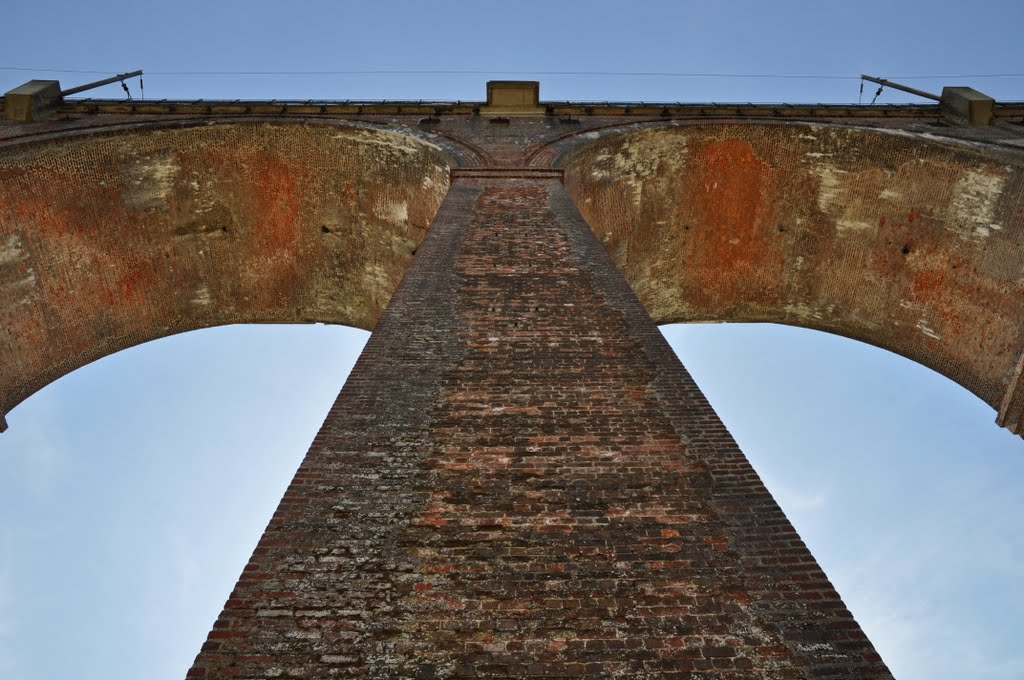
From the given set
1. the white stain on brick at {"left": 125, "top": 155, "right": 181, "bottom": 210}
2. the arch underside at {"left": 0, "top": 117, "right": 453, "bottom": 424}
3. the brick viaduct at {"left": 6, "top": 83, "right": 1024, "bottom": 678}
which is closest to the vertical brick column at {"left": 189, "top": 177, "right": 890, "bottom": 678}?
the brick viaduct at {"left": 6, "top": 83, "right": 1024, "bottom": 678}

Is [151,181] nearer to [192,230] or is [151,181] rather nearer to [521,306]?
[192,230]

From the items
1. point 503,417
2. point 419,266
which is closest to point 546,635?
point 503,417

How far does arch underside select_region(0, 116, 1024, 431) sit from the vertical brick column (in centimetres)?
563

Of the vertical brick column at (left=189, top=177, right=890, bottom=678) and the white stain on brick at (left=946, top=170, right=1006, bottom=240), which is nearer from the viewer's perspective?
the vertical brick column at (left=189, top=177, right=890, bottom=678)

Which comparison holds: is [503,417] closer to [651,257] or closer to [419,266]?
[419,266]

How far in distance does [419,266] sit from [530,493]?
311 cm

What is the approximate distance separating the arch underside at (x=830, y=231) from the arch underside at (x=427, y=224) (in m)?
0.03

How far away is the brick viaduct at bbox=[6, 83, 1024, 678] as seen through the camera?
2.87 metres

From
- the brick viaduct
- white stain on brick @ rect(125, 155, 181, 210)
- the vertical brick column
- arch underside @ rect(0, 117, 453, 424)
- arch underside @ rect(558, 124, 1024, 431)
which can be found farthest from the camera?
white stain on brick @ rect(125, 155, 181, 210)

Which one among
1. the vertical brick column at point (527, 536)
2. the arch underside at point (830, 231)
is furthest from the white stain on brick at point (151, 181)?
the vertical brick column at point (527, 536)

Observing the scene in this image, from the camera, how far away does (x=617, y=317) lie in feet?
17.5

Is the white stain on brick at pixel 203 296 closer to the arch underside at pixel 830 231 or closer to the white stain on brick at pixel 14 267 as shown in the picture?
the white stain on brick at pixel 14 267

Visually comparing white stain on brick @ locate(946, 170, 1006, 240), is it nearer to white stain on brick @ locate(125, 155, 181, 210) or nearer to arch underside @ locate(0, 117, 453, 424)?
arch underside @ locate(0, 117, 453, 424)

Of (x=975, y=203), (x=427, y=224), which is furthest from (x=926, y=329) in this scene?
(x=427, y=224)
